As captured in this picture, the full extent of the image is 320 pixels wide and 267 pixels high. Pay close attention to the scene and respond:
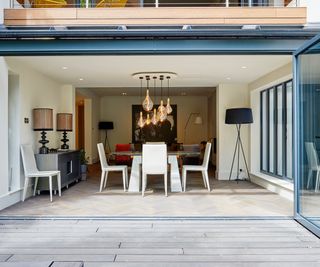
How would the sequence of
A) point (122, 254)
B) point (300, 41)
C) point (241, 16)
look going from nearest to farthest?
point (122, 254), point (300, 41), point (241, 16)

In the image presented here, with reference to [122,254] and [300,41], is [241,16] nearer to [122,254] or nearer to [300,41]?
[300,41]

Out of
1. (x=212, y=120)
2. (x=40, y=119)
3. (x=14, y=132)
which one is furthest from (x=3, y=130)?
(x=212, y=120)

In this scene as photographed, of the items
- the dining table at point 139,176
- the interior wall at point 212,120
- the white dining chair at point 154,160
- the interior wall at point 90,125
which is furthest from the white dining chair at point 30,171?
the interior wall at point 212,120

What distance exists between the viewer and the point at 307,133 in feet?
12.6

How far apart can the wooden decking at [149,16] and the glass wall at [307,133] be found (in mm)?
1262

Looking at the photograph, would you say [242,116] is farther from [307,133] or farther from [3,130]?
[3,130]

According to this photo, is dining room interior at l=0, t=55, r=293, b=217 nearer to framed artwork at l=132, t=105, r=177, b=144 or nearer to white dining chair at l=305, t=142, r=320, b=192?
white dining chair at l=305, t=142, r=320, b=192

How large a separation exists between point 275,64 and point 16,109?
4322 mm

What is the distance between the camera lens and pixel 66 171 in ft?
20.9

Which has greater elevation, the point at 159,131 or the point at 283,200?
the point at 159,131

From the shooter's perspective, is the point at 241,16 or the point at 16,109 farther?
the point at 16,109

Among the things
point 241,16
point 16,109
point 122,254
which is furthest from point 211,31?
point 16,109

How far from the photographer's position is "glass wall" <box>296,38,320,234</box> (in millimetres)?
3762

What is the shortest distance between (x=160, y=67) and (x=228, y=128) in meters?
2.84
